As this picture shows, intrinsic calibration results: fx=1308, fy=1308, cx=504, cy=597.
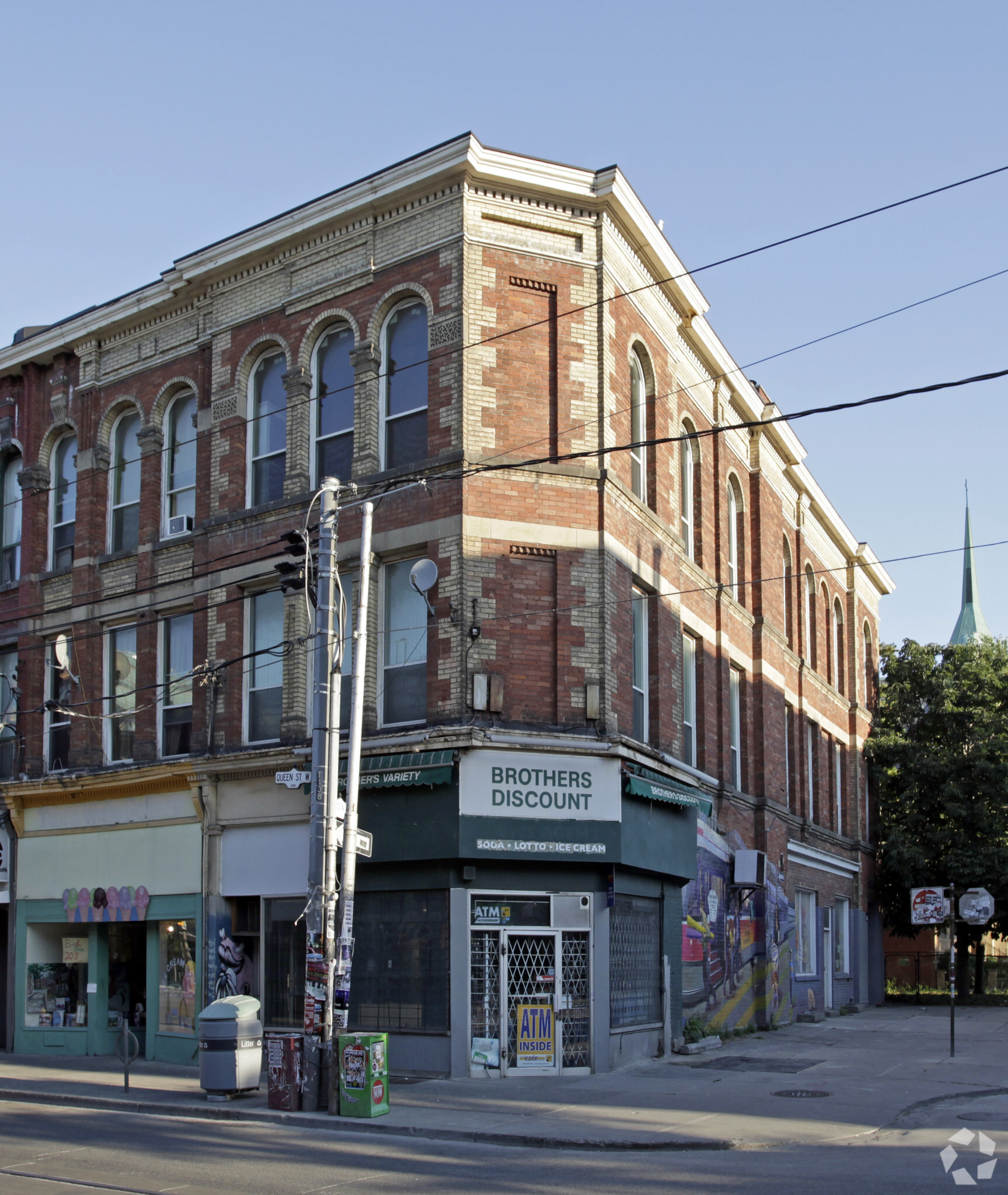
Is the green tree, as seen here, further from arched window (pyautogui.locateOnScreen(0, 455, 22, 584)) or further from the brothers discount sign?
arched window (pyautogui.locateOnScreen(0, 455, 22, 584))

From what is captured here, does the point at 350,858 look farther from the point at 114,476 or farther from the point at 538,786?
the point at 114,476

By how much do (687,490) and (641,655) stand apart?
4.44 metres

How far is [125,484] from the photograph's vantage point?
2438 cm

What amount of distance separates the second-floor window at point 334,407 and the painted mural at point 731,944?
346 inches

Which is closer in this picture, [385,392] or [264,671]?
[385,392]

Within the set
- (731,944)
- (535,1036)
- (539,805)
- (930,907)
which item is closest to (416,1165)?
(535,1036)

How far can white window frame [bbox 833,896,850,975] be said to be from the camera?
33969 mm

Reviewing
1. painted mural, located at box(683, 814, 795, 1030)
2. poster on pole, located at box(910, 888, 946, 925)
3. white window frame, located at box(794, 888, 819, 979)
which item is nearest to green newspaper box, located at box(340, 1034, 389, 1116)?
painted mural, located at box(683, 814, 795, 1030)

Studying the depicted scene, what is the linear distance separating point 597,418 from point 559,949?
7863mm

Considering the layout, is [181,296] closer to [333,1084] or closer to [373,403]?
[373,403]

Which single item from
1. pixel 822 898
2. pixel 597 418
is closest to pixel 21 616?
pixel 597 418

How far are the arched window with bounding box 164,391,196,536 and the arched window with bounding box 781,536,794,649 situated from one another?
14.4 m

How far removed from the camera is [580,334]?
2017 cm

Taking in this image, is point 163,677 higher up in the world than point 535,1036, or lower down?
higher up
